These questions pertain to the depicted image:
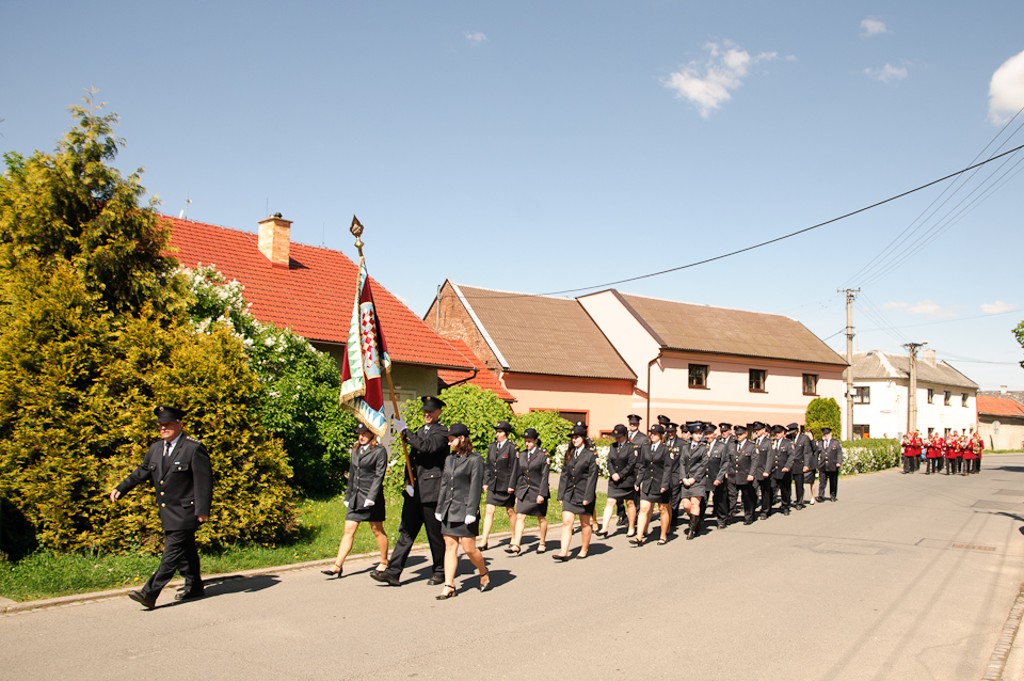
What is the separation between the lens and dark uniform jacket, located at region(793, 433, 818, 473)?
1797 centimetres

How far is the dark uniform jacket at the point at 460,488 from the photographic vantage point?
27.4 ft

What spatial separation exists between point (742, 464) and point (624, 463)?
12.4 feet

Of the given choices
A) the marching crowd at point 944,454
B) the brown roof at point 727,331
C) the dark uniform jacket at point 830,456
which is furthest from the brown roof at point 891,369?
the dark uniform jacket at point 830,456

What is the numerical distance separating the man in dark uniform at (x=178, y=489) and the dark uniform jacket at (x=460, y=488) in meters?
2.24

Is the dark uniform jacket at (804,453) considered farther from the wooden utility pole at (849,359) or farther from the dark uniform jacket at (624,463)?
the wooden utility pole at (849,359)

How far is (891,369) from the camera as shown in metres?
58.5

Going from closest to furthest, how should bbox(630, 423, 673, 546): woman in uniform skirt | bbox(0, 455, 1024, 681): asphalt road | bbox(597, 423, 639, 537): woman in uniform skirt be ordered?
bbox(0, 455, 1024, 681): asphalt road → bbox(630, 423, 673, 546): woman in uniform skirt → bbox(597, 423, 639, 537): woman in uniform skirt

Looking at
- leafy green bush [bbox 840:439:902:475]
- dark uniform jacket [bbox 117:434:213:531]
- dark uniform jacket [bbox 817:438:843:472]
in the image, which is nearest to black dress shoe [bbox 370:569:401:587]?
dark uniform jacket [bbox 117:434:213:531]

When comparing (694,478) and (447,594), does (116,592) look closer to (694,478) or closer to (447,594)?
(447,594)

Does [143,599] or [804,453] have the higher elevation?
[804,453]

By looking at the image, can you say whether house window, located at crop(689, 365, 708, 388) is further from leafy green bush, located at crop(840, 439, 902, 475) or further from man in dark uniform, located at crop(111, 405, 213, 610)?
man in dark uniform, located at crop(111, 405, 213, 610)

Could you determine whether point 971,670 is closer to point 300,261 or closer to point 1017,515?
point 1017,515

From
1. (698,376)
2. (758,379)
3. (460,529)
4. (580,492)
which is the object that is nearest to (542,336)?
(698,376)

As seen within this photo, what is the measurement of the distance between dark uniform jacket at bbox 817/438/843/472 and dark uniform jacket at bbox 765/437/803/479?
232 cm
